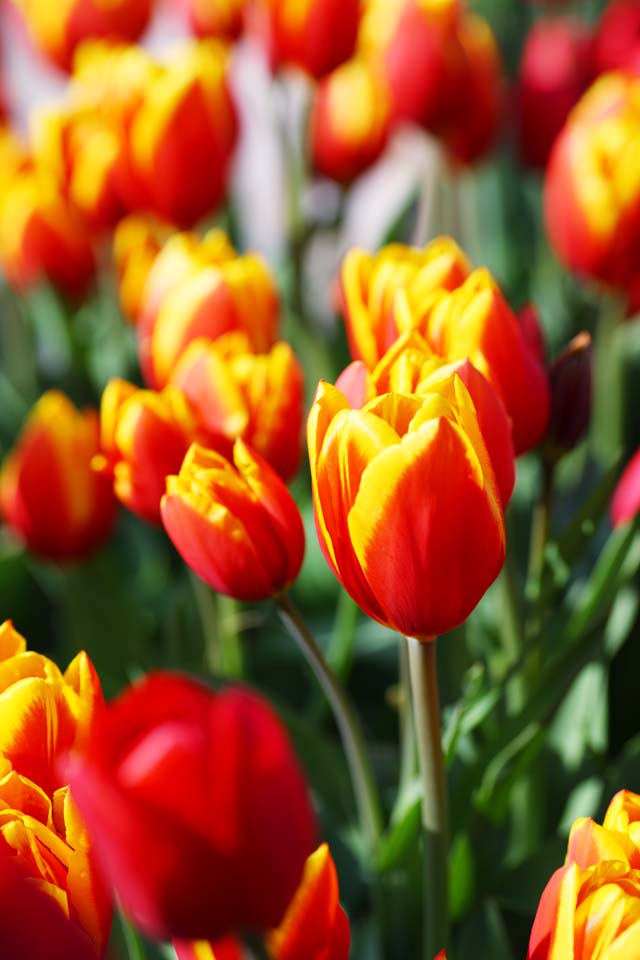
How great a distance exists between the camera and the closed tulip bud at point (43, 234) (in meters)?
0.59

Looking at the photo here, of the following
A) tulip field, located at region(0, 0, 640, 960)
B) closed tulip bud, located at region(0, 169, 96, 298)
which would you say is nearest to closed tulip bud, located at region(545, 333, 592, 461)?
tulip field, located at region(0, 0, 640, 960)

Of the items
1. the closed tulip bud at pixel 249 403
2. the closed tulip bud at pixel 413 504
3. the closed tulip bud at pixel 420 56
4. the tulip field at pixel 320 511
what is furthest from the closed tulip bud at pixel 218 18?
the closed tulip bud at pixel 413 504

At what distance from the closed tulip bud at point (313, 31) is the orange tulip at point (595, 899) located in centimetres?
45

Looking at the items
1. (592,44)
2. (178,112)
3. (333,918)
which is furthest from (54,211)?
(333,918)

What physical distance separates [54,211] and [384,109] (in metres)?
0.19

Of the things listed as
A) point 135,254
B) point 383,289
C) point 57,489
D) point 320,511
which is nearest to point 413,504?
point 320,511

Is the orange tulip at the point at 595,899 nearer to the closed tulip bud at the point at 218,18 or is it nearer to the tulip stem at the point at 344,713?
the tulip stem at the point at 344,713

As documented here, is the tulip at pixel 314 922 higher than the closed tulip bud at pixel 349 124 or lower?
lower

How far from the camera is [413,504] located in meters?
0.23

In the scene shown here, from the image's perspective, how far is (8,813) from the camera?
0.21 metres

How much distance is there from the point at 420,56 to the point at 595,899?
45 centimetres

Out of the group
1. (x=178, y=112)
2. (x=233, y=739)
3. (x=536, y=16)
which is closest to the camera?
(x=233, y=739)

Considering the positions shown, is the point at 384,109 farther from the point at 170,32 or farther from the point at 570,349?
the point at 170,32

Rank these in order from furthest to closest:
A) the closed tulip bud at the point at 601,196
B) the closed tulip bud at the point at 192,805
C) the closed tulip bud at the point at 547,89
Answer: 1. the closed tulip bud at the point at 547,89
2. the closed tulip bud at the point at 601,196
3. the closed tulip bud at the point at 192,805
